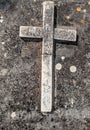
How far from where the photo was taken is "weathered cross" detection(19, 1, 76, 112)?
3898mm

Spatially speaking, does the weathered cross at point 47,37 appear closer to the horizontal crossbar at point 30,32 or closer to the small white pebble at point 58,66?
the horizontal crossbar at point 30,32

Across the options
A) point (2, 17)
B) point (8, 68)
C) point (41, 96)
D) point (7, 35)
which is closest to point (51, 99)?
point (41, 96)

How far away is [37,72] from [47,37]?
47 cm

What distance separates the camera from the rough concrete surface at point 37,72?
3.92m

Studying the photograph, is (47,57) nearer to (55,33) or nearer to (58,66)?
(58,66)

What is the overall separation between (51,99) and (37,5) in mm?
1303

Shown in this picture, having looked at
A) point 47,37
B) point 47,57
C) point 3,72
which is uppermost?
point 47,37

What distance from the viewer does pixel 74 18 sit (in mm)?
4176

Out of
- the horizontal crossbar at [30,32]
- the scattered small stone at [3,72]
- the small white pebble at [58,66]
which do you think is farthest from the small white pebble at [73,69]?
the scattered small stone at [3,72]

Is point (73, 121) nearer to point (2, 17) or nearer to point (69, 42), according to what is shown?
point (69, 42)

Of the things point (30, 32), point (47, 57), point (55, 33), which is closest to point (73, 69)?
point (47, 57)

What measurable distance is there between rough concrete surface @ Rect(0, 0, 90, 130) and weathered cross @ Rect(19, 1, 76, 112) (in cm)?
9

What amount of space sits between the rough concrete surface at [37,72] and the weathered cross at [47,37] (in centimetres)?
9

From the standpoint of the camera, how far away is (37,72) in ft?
13.2
